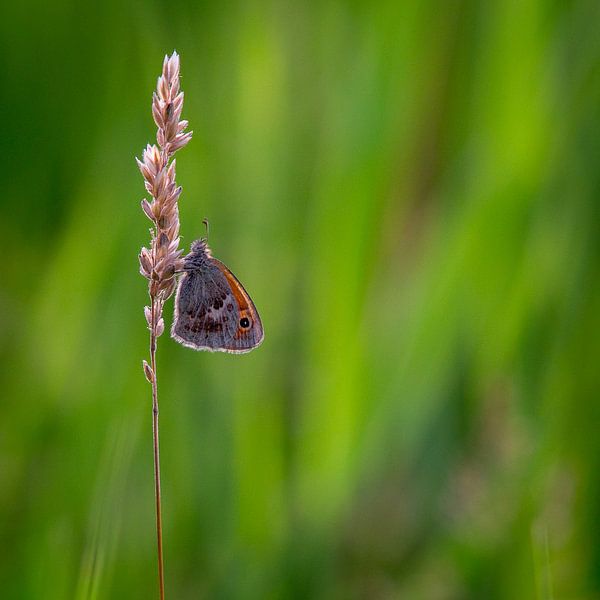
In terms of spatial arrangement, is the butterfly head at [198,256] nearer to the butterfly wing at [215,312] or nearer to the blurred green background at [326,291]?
the butterfly wing at [215,312]

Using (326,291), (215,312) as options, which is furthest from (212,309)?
(326,291)

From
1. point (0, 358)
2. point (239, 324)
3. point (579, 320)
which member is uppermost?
point (579, 320)

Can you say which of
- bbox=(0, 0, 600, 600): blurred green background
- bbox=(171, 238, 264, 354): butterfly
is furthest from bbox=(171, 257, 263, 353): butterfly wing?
bbox=(0, 0, 600, 600): blurred green background

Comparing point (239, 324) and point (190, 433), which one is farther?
point (190, 433)

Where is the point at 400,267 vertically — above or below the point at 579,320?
above

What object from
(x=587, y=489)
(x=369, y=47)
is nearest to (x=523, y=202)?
(x=369, y=47)

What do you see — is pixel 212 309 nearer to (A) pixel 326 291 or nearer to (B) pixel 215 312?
(B) pixel 215 312

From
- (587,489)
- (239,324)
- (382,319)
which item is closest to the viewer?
(239,324)

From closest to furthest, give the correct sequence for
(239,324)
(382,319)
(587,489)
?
(239,324)
(587,489)
(382,319)

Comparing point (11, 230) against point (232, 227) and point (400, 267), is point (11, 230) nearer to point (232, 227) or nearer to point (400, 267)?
point (232, 227)
